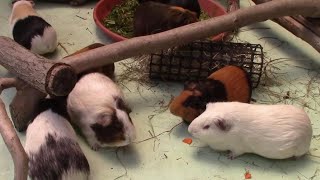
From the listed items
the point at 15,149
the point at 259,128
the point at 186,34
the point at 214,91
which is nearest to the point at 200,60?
the point at 186,34

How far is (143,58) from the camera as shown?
2084mm

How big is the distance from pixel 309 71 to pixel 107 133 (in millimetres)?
1078

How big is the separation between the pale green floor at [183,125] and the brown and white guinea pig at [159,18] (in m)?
0.22

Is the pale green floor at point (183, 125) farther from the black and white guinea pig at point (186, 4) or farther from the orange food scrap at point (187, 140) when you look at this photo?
the black and white guinea pig at point (186, 4)

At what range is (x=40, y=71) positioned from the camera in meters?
1.43

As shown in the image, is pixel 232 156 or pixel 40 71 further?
pixel 232 156

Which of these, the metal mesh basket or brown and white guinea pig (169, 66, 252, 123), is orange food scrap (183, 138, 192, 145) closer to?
brown and white guinea pig (169, 66, 252, 123)

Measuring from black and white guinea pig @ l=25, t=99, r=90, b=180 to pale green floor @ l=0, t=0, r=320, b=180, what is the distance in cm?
15

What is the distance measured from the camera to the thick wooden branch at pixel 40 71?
4.58ft

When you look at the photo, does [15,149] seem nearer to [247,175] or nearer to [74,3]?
[247,175]

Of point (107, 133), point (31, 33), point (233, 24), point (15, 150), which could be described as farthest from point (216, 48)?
point (15, 150)

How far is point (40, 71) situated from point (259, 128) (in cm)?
73

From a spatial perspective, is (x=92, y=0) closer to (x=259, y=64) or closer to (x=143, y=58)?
(x=143, y=58)

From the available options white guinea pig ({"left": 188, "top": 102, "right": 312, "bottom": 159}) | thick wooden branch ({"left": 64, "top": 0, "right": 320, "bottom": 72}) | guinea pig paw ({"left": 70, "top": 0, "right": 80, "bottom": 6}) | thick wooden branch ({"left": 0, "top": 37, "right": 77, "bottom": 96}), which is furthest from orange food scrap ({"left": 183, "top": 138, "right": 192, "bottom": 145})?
guinea pig paw ({"left": 70, "top": 0, "right": 80, "bottom": 6})
